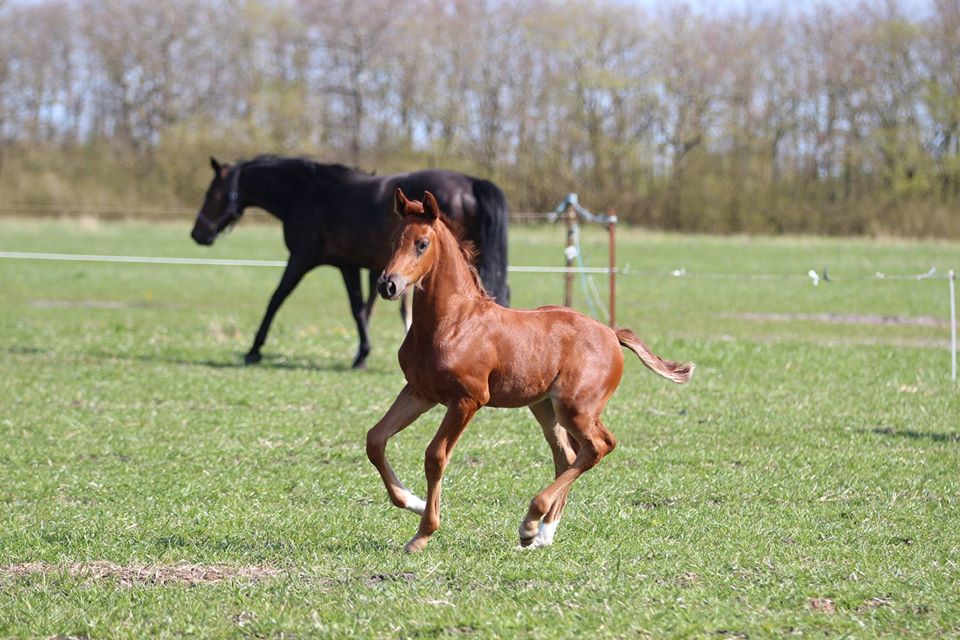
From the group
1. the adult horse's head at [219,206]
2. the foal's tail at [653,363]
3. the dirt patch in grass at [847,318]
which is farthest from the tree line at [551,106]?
the foal's tail at [653,363]

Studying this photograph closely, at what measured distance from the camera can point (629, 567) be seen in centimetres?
552

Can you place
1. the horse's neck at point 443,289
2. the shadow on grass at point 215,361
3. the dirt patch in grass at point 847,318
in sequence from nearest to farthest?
the horse's neck at point 443,289
the shadow on grass at point 215,361
the dirt patch in grass at point 847,318

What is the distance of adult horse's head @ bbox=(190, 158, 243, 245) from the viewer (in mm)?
14000

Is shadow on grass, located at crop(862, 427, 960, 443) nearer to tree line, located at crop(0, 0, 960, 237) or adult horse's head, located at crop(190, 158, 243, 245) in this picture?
adult horse's head, located at crop(190, 158, 243, 245)

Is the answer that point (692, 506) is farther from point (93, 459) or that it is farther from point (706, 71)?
point (706, 71)

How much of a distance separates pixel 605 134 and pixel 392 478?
44.6 m

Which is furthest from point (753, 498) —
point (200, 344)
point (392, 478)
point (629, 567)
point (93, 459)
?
point (200, 344)

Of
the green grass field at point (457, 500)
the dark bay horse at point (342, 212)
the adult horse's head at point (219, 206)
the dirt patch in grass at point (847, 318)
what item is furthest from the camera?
the dirt patch in grass at point (847, 318)

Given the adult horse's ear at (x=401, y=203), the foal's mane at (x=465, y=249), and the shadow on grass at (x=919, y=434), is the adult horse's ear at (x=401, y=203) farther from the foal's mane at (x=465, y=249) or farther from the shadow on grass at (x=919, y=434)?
the shadow on grass at (x=919, y=434)

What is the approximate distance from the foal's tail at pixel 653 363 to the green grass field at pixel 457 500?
2.51ft

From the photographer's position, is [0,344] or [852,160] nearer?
[0,344]

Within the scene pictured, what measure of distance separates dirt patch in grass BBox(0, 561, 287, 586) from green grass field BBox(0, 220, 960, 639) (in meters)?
0.02

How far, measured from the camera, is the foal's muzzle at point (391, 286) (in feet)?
17.9

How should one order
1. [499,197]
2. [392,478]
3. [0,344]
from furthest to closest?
[0,344]
[499,197]
[392,478]
